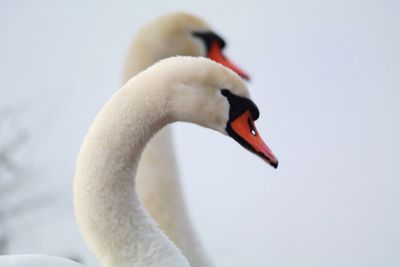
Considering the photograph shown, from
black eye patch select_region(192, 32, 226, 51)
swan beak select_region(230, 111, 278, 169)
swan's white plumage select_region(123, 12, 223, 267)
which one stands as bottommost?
swan beak select_region(230, 111, 278, 169)

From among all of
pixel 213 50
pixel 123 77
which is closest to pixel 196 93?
pixel 123 77

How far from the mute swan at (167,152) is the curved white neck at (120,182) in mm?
1005

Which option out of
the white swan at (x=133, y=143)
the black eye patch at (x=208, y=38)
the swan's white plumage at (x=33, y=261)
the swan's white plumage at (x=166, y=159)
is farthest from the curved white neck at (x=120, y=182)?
the black eye patch at (x=208, y=38)

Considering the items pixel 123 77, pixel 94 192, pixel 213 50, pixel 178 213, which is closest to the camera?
pixel 94 192

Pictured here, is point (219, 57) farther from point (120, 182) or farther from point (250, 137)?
point (120, 182)

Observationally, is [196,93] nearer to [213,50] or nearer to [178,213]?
→ [178,213]

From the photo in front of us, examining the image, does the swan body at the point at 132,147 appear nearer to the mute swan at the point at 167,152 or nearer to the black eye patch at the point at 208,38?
the mute swan at the point at 167,152

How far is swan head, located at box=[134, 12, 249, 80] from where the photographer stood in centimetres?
364

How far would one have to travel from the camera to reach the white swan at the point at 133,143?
2137 millimetres

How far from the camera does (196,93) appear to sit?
2158mm

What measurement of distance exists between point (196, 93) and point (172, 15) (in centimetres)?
161

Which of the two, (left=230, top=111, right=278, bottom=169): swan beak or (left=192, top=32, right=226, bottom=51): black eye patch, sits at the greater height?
(left=192, top=32, right=226, bottom=51): black eye patch

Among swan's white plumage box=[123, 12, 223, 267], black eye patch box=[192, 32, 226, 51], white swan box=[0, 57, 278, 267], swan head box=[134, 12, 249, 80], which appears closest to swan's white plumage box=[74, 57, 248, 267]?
white swan box=[0, 57, 278, 267]

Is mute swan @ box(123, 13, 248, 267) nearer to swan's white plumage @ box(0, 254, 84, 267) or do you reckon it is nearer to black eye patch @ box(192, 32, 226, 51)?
black eye patch @ box(192, 32, 226, 51)
